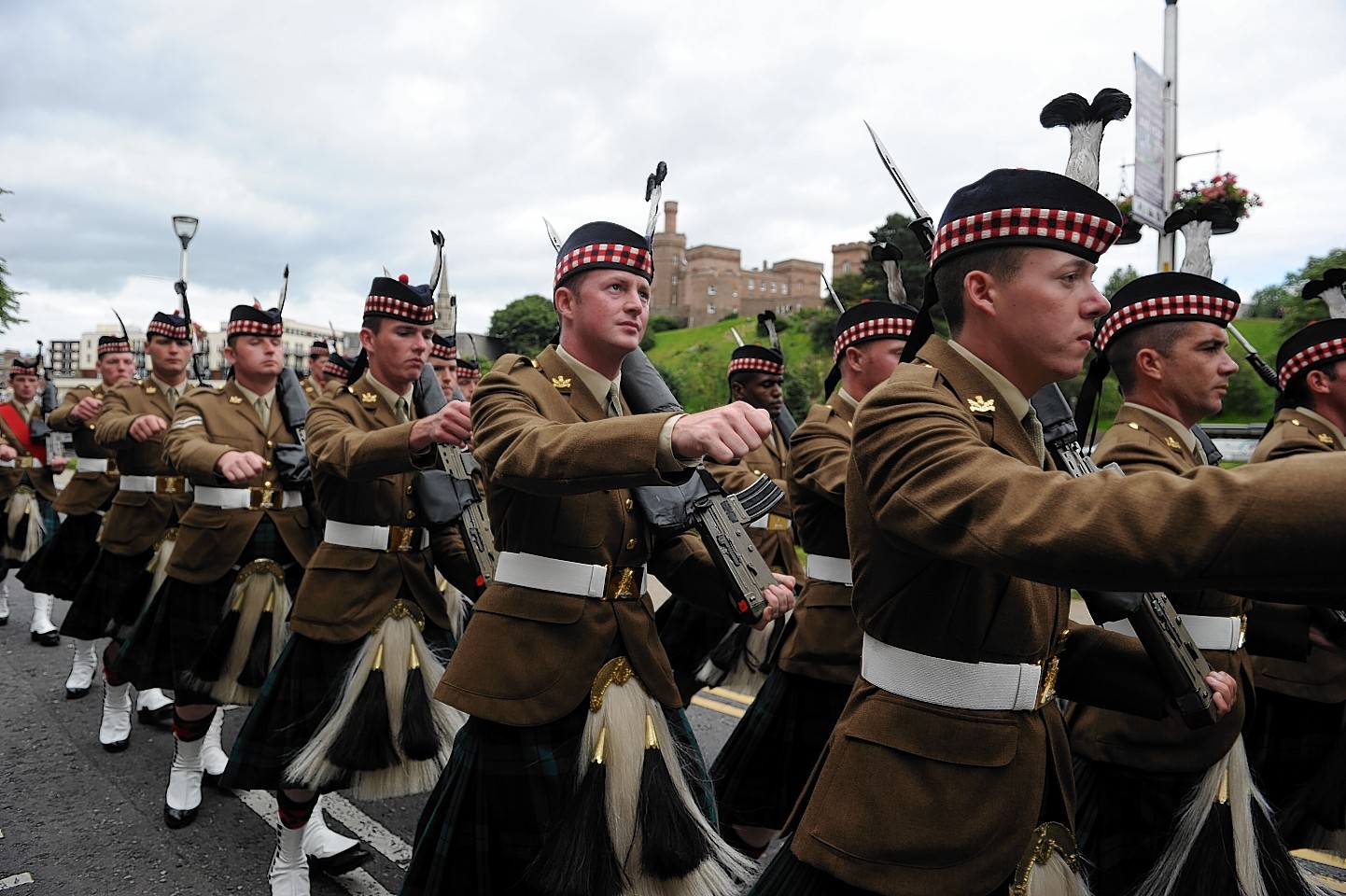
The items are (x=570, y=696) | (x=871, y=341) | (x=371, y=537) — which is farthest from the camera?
(x=871, y=341)

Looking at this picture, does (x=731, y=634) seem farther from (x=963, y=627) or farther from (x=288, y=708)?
(x=963, y=627)

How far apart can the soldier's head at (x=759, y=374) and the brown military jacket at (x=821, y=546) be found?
2.23 meters

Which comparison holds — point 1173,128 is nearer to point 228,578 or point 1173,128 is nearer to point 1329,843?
point 1329,843

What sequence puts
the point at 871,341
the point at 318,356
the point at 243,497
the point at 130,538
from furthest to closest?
the point at 318,356
the point at 130,538
the point at 243,497
the point at 871,341

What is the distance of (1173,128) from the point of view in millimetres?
11203

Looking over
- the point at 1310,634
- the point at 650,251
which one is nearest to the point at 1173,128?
the point at 1310,634

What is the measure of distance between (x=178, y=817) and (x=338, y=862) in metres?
1.10

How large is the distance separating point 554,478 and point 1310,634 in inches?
126

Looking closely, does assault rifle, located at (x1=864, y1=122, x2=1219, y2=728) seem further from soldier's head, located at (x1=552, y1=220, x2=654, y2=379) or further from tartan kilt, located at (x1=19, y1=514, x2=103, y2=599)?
tartan kilt, located at (x1=19, y1=514, x2=103, y2=599)

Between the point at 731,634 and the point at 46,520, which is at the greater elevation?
the point at 731,634

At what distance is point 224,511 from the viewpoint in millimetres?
5191

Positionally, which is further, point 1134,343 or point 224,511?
point 224,511

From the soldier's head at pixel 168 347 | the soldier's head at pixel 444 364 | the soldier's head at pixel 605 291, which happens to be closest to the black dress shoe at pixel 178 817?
the soldier's head at pixel 444 364

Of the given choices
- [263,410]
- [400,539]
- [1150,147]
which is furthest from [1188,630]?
[1150,147]
